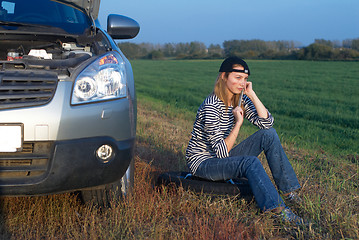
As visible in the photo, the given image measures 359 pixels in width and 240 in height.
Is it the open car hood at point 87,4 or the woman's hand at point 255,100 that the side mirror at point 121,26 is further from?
the woman's hand at point 255,100

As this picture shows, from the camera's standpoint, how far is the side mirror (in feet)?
13.1

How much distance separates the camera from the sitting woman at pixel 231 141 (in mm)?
3496

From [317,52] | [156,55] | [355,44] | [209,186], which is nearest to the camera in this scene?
[209,186]

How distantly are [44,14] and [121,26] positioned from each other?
695 mm

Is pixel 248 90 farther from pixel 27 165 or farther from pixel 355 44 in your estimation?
pixel 355 44

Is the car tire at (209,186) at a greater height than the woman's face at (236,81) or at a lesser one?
lesser

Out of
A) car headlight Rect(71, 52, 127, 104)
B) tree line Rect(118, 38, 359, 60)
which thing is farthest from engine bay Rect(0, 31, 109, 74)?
tree line Rect(118, 38, 359, 60)

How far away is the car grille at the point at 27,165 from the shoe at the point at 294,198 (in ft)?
6.50

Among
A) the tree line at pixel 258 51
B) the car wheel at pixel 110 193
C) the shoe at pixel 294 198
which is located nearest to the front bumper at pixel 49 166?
the car wheel at pixel 110 193

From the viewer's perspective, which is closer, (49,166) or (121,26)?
(49,166)

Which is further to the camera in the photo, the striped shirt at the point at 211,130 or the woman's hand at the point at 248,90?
the woman's hand at the point at 248,90

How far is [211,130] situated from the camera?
3.55 metres

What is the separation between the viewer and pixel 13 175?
2.58 metres

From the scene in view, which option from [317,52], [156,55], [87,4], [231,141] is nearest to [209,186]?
[231,141]
